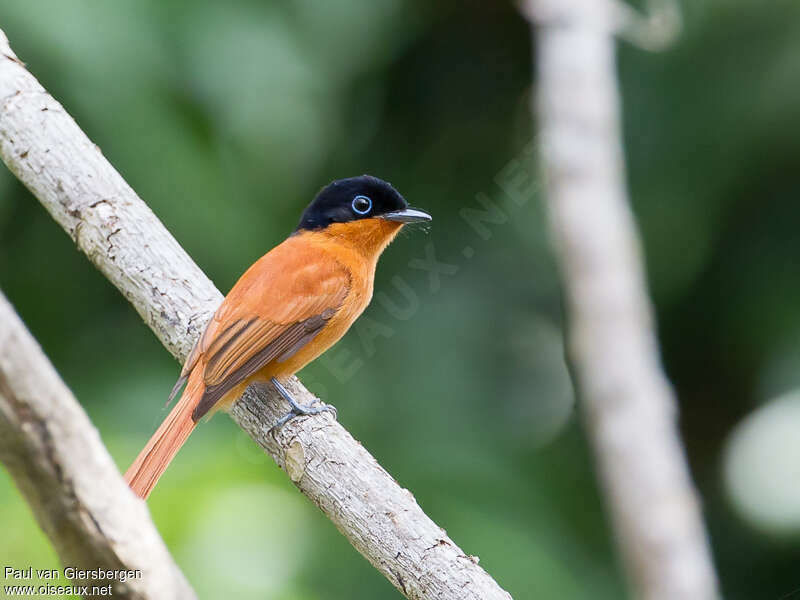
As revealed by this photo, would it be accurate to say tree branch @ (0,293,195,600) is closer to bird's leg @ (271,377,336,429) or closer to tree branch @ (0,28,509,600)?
tree branch @ (0,28,509,600)

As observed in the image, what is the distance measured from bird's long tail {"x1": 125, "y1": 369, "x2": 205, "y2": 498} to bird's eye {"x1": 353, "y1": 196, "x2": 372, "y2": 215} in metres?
1.04

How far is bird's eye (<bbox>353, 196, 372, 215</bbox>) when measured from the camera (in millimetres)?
3809

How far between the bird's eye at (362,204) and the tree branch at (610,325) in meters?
0.74

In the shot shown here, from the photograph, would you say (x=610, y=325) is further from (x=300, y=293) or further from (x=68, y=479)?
(x=68, y=479)

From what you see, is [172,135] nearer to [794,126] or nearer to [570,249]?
[570,249]

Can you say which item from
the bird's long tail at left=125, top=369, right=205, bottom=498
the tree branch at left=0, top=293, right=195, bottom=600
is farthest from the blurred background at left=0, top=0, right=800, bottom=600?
the tree branch at left=0, top=293, right=195, bottom=600

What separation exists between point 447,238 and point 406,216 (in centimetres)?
91

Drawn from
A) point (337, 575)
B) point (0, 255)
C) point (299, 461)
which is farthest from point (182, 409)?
point (0, 255)

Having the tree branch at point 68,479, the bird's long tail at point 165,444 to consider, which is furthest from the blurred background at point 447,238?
the tree branch at point 68,479

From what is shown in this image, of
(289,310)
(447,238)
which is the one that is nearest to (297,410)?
(289,310)

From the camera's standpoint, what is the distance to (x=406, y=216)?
375 centimetres

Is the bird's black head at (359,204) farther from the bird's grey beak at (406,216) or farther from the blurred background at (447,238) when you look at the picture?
the blurred background at (447,238)

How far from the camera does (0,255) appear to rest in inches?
169

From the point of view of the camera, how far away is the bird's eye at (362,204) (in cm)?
381
